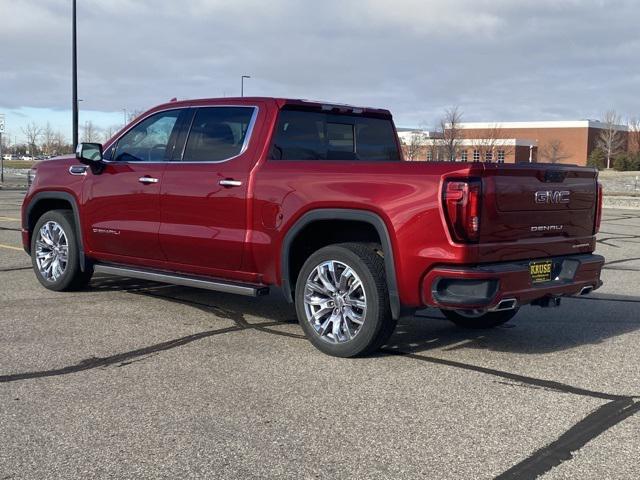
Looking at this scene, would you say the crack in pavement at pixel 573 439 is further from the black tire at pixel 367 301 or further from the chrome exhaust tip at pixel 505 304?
the black tire at pixel 367 301

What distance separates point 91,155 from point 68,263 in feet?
4.04

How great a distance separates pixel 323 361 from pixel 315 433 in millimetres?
1371

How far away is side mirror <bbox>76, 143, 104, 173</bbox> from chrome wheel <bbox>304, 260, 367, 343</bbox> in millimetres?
2755

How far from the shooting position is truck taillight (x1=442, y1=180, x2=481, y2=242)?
4.56 m

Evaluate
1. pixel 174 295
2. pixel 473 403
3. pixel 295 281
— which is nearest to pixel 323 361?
pixel 295 281

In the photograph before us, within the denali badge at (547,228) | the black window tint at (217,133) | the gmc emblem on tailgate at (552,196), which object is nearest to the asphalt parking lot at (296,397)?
the denali badge at (547,228)

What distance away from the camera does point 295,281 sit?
227 inches

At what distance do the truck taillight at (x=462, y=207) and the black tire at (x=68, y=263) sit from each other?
13.9 ft

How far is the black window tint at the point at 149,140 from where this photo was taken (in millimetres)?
6574

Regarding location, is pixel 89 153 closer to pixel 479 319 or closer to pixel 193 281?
pixel 193 281

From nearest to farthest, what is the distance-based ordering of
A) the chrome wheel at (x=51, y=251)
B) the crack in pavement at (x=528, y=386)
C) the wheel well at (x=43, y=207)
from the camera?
the crack in pavement at (x=528, y=386)
the chrome wheel at (x=51, y=251)
the wheel well at (x=43, y=207)

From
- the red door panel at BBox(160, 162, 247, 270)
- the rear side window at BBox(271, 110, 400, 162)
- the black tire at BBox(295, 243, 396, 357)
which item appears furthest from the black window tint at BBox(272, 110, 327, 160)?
the black tire at BBox(295, 243, 396, 357)

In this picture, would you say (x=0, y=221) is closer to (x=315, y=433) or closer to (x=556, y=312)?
(x=556, y=312)

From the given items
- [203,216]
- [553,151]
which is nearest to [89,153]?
[203,216]
